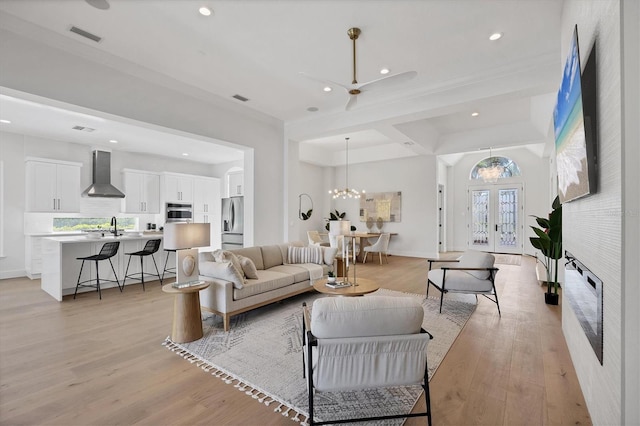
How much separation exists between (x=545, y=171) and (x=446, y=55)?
673cm

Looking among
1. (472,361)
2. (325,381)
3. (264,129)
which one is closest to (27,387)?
(325,381)

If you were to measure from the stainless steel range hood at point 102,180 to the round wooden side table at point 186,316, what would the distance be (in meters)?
5.49

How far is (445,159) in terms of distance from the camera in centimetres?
945

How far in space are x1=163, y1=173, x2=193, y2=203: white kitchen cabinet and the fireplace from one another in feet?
29.1

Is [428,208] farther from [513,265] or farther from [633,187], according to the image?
[633,187]

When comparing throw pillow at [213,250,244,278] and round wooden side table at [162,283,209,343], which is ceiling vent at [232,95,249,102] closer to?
throw pillow at [213,250,244,278]

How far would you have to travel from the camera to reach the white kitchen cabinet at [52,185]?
6316 millimetres

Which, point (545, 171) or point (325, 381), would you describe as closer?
point (325, 381)

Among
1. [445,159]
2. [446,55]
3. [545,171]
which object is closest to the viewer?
[446,55]

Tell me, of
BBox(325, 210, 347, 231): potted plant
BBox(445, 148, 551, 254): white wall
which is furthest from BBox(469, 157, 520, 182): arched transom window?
BBox(325, 210, 347, 231): potted plant

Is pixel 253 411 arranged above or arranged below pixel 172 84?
below

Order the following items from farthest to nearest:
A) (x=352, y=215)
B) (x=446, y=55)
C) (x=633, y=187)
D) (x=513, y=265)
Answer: (x=352, y=215) → (x=513, y=265) → (x=446, y=55) → (x=633, y=187)

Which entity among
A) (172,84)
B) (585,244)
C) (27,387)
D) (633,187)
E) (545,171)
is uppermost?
(172,84)

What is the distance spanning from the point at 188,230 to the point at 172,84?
248 cm
